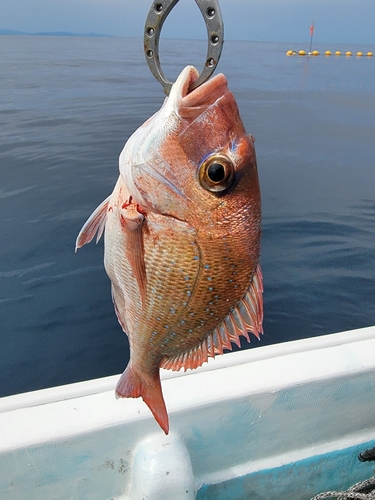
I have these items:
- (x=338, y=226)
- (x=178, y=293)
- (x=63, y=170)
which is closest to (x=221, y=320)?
(x=178, y=293)

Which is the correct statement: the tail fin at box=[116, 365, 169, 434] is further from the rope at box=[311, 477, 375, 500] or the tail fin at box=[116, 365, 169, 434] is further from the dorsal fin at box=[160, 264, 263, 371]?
the rope at box=[311, 477, 375, 500]

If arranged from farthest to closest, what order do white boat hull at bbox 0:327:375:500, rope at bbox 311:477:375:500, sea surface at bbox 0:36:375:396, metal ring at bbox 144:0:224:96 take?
sea surface at bbox 0:36:375:396 < rope at bbox 311:477:375:500 < white boat hull at bbox 0:327:375:500 < metal ring at bbox 144:0:224:96

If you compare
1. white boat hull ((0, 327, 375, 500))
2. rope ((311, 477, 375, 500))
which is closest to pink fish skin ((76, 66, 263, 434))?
white boat hull ((0, 327, 375, 500))

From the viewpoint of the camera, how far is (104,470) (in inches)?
86.1

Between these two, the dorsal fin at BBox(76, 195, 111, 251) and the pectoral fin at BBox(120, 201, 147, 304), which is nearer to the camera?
the pectoral fin at BBox(120, 201, 147, 304)

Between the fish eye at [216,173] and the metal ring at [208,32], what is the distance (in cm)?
21

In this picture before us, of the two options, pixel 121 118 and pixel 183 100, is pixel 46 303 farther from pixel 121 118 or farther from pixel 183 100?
pixel 121 118

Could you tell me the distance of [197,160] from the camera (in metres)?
1.21

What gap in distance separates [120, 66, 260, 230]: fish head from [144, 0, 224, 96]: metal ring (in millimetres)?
49

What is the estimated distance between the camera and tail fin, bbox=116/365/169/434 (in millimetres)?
1482

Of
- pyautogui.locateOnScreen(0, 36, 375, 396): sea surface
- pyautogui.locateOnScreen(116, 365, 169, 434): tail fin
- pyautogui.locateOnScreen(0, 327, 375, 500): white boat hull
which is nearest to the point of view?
pyautogui.locateOnScreen(116, 365, 169, 434): tail fin

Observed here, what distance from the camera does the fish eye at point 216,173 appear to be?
3.87ft

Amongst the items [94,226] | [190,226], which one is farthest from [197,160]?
[94,226]

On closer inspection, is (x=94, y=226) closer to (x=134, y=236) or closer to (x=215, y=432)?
(x=134, y=236)
